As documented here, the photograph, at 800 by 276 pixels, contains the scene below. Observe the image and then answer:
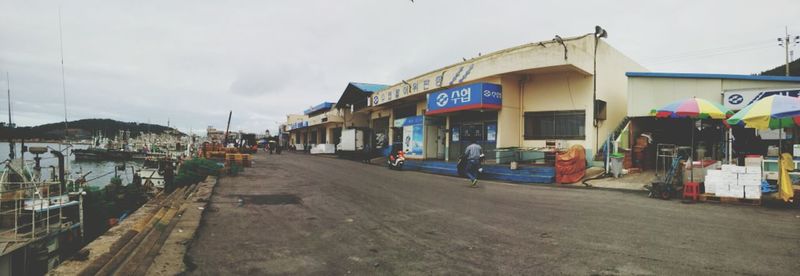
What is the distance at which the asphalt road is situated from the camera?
389 cm

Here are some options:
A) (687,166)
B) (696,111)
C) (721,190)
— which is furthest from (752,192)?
(696,111)

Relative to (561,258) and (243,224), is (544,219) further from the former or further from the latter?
(243,224)

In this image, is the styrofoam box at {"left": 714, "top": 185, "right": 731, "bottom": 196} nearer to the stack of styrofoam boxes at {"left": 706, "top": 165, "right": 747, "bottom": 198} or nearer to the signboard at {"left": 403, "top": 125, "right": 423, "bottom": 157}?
the stack of styrofoam boxes at {"left": 706, "top": 165, "right": 747, "bottom": 198}

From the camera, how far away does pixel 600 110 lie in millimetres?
15383

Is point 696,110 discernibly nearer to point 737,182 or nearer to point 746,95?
point 737,182

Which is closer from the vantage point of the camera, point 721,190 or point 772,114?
point 772,114

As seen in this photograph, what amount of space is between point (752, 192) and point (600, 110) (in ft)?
25.9

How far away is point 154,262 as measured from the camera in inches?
153

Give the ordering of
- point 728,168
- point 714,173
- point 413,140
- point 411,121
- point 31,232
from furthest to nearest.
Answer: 1. point 411,121
2. point 413,140
3. point 714,173
4. point 728,168
5. point 31,232

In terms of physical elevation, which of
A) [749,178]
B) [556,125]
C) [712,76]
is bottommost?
[749,178]

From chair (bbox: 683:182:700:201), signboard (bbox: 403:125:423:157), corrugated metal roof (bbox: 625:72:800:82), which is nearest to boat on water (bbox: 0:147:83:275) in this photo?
chair (bbox: 683:182:700:201)

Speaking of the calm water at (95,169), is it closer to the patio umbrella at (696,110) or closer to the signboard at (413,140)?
the signboard at (413,140)

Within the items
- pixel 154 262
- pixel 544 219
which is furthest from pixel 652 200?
pixel 154 262

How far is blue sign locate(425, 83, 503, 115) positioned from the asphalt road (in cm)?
785
